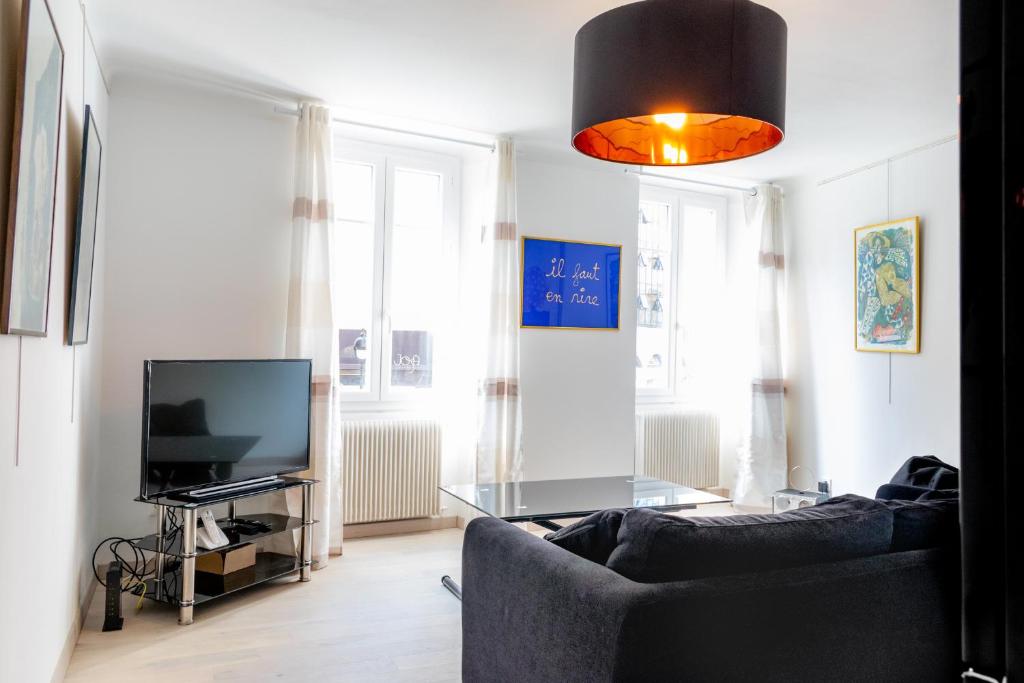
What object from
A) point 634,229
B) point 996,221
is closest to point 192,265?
point 634,229

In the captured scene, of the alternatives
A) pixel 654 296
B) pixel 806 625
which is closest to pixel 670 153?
pixel 806 625

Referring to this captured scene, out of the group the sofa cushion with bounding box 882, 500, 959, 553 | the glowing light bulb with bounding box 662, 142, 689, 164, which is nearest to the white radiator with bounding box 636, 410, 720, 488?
the glowing light bulb with bounding box 662, 142, 689, 164

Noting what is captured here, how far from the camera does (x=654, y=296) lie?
219 inches

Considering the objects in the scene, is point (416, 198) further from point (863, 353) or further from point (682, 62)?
point (863, 353)

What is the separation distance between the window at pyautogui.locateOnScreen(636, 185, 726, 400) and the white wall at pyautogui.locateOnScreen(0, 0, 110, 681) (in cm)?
369

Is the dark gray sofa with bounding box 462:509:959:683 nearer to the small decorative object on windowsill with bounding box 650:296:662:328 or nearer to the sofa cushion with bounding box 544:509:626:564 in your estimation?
the sofa cushion with bounding box 544:509:626:564

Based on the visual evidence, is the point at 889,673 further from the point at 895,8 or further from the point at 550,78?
the point at 550,78

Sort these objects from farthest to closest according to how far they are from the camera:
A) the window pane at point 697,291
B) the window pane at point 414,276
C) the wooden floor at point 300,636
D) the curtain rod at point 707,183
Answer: the window pane at point 697,291 < the curtain rod at point 707,183 < the window pane at point 414,276 < the wooden floor at point 300,636

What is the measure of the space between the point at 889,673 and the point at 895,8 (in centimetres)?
229

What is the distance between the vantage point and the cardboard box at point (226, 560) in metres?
3.24

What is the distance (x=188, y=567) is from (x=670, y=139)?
101 inches

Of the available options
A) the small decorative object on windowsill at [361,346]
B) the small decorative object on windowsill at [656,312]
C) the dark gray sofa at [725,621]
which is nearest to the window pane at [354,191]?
Answer: the small decorative object on windowsill at [361,346]

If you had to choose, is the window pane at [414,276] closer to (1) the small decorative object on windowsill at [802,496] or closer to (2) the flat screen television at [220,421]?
(2) the flat screen television at [220,421]

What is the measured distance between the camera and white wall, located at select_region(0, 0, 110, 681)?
1570mm
